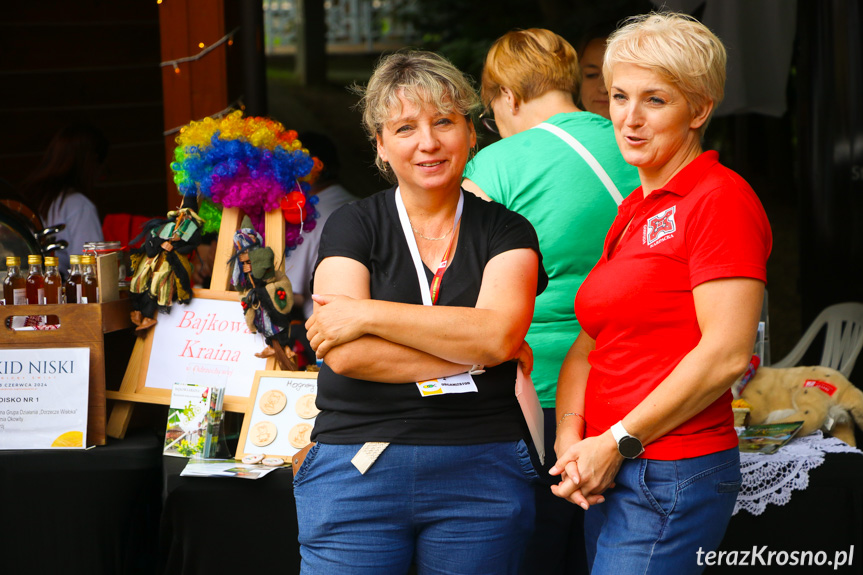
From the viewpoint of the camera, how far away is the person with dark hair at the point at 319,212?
3326mm

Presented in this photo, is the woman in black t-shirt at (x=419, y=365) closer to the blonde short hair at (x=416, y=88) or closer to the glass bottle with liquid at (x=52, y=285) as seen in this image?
the blonde short hair at (x=416, y=88)

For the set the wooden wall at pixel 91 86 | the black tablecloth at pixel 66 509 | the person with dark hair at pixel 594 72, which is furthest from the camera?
the wooden wall at pixel 91 86

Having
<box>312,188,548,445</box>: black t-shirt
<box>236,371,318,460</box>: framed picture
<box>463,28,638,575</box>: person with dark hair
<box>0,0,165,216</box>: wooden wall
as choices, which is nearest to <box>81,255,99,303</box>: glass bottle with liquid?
<box>236,371,318,460</box>: framed picture

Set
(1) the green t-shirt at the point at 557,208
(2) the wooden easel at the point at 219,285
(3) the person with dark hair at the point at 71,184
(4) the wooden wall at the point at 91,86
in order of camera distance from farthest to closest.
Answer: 1. (4) the wooden wall at the point at 91,86
2. (3) the person with dark hair at the point at 71,184
3. (2) the wooden easel at the point at 219,285
4. (1) the green t-shirt at the point at 557,208

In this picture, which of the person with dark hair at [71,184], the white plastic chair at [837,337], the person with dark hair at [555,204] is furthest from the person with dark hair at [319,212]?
the white plastic chair at [837,337]

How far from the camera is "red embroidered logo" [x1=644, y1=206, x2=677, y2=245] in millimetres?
1533

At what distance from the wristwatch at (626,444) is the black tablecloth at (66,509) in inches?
59.0

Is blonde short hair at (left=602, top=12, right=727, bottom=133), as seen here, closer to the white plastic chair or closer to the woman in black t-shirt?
the woman in black t-shirt

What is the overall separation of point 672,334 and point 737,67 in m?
3.53

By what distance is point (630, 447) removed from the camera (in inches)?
60.8

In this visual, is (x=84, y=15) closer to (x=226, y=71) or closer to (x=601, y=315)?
(x=226, y=71)

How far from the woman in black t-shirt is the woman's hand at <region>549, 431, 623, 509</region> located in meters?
0.10

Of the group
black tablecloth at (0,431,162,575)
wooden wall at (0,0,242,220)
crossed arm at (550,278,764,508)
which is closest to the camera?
crossed arm at (550,278,764,508)

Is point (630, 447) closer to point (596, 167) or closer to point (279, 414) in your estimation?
point (596, 167)
